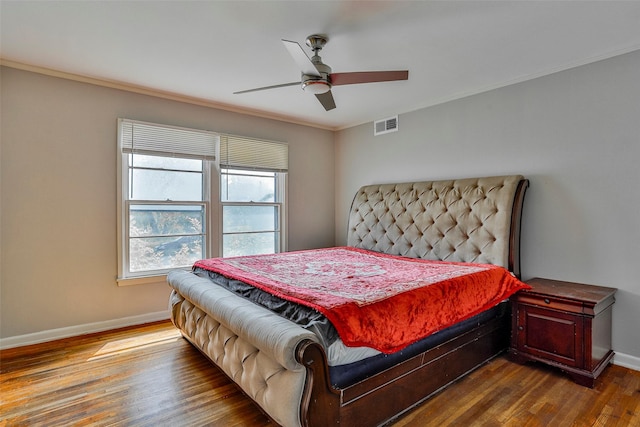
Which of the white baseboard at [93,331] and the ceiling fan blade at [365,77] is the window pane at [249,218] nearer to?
the white baseboard at [93,331]

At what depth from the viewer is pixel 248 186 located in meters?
4.27

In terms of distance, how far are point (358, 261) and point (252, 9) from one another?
2.28 m

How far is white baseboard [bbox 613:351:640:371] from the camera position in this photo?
2477 mm

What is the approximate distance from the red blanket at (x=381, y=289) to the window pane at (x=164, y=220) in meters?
0.95

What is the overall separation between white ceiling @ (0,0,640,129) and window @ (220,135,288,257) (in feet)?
2.99

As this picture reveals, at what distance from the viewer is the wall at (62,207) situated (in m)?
2.87

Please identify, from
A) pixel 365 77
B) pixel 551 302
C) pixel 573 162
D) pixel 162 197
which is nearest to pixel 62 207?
pixel 162 197

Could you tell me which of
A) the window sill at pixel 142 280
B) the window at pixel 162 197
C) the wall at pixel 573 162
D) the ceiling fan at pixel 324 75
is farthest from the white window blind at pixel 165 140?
the wall at pixel 573 162

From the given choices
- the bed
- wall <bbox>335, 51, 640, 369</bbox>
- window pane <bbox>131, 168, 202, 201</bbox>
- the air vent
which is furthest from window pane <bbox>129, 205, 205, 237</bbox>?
wall <bbox>335, 51, 640, 369</bbox>

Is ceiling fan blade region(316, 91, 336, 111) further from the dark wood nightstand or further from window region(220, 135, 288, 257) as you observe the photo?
the dark wood nightstand

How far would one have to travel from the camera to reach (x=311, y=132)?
4848 mm

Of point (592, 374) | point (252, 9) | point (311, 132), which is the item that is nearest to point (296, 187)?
point (311, 132)

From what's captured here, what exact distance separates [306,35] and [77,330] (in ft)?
11.0

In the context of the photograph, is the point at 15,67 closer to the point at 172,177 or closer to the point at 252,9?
the point at 172,177
